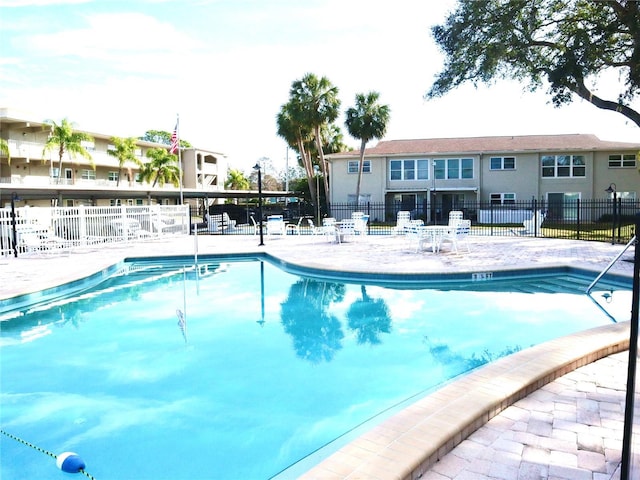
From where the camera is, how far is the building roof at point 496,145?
98.7 ft

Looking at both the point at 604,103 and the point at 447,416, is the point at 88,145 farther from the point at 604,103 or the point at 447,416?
the point at 447,416

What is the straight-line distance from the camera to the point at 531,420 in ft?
12.3

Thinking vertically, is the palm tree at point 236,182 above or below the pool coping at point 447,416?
above

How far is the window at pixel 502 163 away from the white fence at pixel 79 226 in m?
19.2

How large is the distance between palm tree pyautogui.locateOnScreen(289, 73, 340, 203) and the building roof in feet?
8.80

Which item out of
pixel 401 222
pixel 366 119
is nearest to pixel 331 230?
pixel 401 222

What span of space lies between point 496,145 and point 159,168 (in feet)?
94.1

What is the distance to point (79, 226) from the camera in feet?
55.4

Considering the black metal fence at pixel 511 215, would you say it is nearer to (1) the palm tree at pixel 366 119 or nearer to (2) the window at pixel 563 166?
(2) the window at pixel 563 166

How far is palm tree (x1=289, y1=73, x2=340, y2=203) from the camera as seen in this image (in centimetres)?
3253

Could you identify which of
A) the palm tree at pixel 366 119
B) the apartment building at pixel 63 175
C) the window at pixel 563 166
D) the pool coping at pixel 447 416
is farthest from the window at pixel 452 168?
the pool coping at pixel 447 416

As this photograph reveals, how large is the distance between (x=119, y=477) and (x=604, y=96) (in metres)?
19.0

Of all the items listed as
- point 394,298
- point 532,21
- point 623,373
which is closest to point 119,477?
point 623,373

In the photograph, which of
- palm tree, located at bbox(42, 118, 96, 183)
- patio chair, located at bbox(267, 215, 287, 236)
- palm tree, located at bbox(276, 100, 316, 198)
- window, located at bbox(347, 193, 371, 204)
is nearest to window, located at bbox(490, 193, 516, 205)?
window, located at bbox(347, 193, 371, 204)
